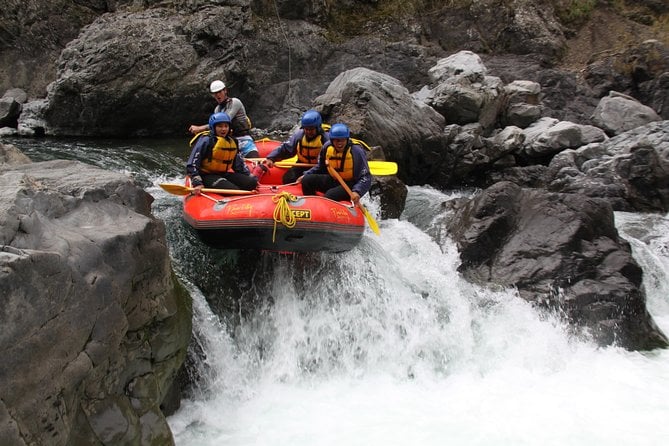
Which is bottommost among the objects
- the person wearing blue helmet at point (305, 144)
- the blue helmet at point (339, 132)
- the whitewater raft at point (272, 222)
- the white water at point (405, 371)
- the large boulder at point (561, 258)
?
the white water at point (405, 371)

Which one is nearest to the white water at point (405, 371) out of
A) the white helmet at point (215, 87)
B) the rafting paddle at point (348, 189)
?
the rafting paddle at point (348, 189)

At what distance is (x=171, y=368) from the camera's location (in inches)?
155

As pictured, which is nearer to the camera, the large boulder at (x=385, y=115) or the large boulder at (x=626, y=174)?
the large boulder at (x=385, y=115)

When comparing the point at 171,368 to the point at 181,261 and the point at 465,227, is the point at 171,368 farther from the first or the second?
the point at 465,227

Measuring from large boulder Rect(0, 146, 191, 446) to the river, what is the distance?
857 millimetres

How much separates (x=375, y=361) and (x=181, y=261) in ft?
6.81

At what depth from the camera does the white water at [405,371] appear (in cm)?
436

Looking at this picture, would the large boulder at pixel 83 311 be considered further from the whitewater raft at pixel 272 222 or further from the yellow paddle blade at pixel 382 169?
the yellow paddle blade at pixel 382 169

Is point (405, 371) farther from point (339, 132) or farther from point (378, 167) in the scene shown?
point (378, 167)

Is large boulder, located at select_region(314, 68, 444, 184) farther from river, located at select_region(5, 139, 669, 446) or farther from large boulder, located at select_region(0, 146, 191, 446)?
large boulder, located at select_region(0, 146, 191, 446)

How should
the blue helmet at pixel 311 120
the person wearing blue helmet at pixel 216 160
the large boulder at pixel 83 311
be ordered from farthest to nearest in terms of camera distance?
the blue helmet at pixel 311 120 < the person wearing blue helmet at pixel 216 160 < the large boulder at pixel 83 311

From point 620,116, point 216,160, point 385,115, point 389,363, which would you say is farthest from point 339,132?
point 620,116

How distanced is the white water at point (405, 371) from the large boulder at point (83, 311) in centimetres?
88

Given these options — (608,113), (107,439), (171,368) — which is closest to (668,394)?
(171,368)
